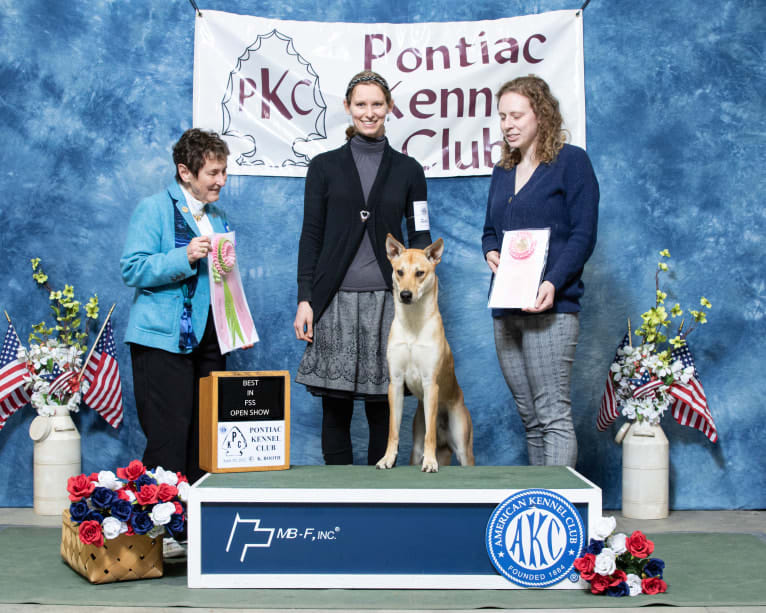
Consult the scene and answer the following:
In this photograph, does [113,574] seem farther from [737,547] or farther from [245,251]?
[737,547]

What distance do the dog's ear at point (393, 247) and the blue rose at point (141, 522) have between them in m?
1.16

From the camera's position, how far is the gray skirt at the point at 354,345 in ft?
9.14

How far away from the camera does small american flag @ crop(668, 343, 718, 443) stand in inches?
141

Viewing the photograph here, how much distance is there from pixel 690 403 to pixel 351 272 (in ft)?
6.08

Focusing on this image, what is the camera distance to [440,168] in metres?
3.80

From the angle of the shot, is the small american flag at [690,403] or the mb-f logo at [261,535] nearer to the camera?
the mb-f logo at [261,535]

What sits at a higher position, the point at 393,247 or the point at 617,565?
the point at 393,247

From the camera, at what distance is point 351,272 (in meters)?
2.80

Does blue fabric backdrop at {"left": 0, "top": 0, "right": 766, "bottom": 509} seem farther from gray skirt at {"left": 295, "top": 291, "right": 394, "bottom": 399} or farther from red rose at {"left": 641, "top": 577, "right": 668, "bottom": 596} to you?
red rose at {"left": 641, "top": 577, "right": 668, "bottom": 596}

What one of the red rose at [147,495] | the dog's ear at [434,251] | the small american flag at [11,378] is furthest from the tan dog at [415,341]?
the small american flag at [11,378]

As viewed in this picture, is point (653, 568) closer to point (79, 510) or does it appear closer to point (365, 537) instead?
point (365, 537)

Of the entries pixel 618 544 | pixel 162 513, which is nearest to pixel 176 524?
pixel 162 513

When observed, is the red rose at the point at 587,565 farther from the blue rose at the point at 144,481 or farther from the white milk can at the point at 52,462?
Answer: the white milk can at the point at 52,462

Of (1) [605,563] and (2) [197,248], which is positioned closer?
(1) [605,563]
